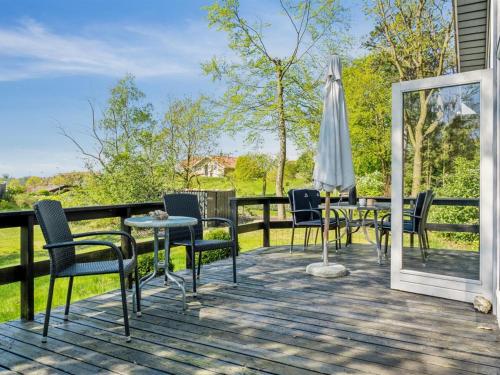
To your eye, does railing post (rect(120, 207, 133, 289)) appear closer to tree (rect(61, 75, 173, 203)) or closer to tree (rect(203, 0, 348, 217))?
tree (rect(61, 75, 173, 203))

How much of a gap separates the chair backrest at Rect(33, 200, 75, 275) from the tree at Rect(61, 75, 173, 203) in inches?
372

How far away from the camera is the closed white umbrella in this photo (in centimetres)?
438

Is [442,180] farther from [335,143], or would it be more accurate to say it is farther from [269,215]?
[269,215]

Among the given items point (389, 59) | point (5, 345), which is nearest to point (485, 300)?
point (5, 345)

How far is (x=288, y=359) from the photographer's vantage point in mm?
2312

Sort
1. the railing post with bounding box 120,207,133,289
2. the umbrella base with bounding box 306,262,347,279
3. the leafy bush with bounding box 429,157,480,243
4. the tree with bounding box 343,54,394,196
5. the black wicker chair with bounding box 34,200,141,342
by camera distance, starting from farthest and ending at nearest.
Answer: the tree with bounding box 343,54,394,196 → the umbrella base with bounding box 306,262,347,279 → the railing post with bounding box 120,207,133,289 → the leafy bush with bounding box 429,157,480,243 → the black wicker chair with bounding box 34,200,141,342

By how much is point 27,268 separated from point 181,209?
1473 mm

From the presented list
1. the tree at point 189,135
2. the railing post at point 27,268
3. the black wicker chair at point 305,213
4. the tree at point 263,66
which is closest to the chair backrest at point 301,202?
the black wicker chair at point 305,213

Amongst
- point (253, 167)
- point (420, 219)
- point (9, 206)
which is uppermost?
point (253, 167)

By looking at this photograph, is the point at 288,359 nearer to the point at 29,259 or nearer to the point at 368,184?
the point at 29,259

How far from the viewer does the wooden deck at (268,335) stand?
2238 millimetres

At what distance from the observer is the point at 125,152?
1327 centimetres

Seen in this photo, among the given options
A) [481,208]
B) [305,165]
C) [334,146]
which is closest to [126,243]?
[334,146]

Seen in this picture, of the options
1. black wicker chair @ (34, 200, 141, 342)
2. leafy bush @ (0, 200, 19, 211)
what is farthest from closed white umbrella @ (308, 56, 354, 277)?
leafy bush @ (0, 200, 19, 211)
